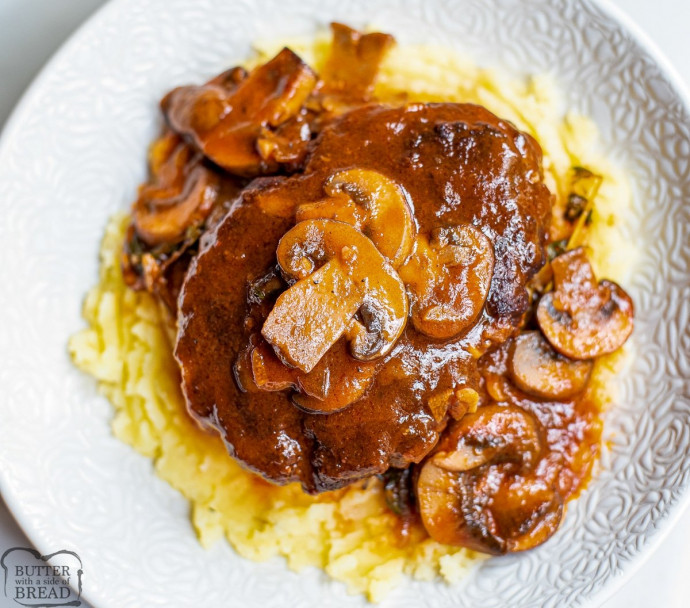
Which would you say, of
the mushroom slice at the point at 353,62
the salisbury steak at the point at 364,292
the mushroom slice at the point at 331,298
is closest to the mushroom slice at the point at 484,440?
the salisbury steak at the point at 364,292

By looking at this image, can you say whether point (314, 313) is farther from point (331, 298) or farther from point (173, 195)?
point (173, 195)

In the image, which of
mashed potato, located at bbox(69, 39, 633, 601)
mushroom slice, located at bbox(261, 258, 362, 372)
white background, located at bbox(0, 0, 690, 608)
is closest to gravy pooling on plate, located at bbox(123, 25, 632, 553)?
mushroom slice, located at bbox(261, 258, 362, 372)

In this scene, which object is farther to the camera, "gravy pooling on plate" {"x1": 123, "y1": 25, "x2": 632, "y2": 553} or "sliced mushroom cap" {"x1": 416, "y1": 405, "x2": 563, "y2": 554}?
"sliced mushroom cap" {"x1": 416, "y1": 405, "x2": 563, "y2": 554}

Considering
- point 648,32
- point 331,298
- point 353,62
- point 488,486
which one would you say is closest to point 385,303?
point 331,298

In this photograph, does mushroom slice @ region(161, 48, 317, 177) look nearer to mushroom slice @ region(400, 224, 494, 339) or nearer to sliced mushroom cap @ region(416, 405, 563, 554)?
mushroom slice @ region(400, 224, 494, 339)

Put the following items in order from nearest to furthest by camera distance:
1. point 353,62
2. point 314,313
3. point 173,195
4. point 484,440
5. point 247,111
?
point 314,313 < point 484,440 < point 247,111 < point 173,195 < point 353,62

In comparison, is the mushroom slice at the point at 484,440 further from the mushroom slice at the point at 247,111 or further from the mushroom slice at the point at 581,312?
the mushroom slice at the point at 247,111
